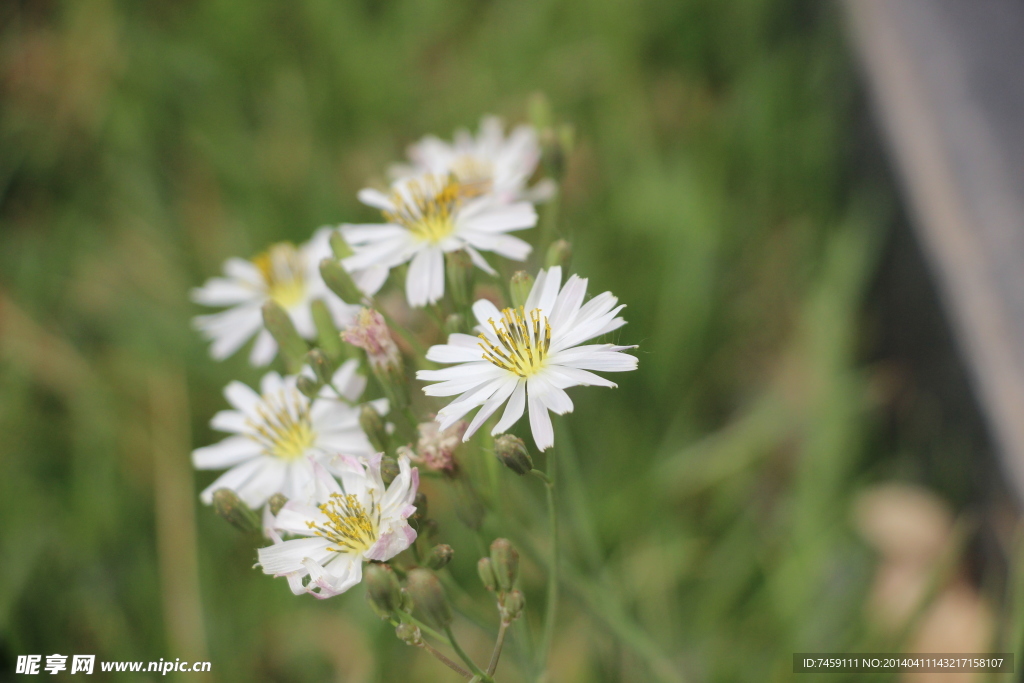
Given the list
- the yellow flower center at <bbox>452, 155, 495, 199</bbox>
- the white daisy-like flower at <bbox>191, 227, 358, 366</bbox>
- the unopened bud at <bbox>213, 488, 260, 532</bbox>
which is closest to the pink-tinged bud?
the unopened bud at <bbox>213, 488, 260, 532</bbox>

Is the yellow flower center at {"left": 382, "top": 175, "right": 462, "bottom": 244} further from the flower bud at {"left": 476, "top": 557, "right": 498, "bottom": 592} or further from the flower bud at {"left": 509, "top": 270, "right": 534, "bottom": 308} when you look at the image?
the flower bud at {"left": 476, "top": 557, "right": 498, "bottom": 592}

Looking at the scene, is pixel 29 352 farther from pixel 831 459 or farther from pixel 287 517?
pixel 831 459

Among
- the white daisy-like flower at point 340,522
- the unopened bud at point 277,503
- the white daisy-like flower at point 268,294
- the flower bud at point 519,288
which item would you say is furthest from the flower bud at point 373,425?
the white daisy-like flower at point 268,294

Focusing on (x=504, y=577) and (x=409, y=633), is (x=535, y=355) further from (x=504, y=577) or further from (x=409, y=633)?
(x=409, y=633)

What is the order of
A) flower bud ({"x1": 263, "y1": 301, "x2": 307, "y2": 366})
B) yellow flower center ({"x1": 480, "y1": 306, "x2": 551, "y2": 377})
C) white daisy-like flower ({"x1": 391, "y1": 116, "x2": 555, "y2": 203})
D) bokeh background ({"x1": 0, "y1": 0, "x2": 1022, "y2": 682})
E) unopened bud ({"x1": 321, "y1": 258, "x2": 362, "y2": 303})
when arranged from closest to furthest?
1. yellow flower center ({"x1": 480, "y1": 306, "x2": 551, "y2": 377})
2. unopened bud ({"x1": 321, "y1": 258, "x2": 362, "y2": 303})
3. flower bud ({"x1": 263, "y1": 301, "x2": 307, "y2": 366})
4. white daisy-like flower ({"x1": 391, "y1": 116, "x2": 555, "y2": 203})
5. bokeh background ({"x1": 0, "y1": 0, "x2": 1022, "y2": 682})

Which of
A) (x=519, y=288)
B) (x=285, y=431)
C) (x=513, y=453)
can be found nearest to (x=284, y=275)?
(x=285, y=431)
